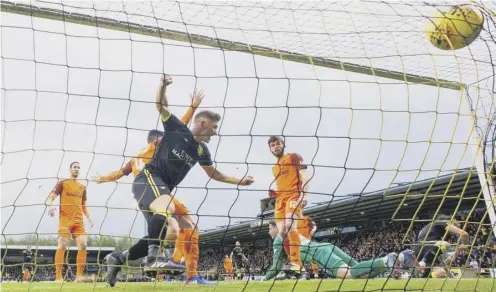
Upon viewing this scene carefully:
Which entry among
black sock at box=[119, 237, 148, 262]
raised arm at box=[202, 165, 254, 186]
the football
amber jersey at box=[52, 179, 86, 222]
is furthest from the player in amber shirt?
amber jersey at box=[52, 179, 86, 222]

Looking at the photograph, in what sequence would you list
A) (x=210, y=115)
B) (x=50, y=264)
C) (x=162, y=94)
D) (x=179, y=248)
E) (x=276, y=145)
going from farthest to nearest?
1. (x=276, y=145)
2. (x=179, y=248)
3. (x=210, y=115)
4. (x=50, y=264)
5. (x=162, y=94)

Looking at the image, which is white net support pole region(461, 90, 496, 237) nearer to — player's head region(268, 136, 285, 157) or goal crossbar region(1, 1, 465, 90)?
goal crossbar region(1, 1, 465, 90)

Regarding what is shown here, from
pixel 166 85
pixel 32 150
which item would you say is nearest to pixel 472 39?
pixel 166 85

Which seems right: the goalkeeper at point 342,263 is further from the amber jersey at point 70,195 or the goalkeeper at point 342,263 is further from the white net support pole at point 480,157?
the amber jersey at point 70,195

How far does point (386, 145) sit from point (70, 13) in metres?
2.69

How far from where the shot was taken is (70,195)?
7043 millimetres

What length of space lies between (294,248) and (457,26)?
9.47ft

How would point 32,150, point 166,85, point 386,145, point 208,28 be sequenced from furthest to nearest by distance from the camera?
point 208,28 → point 166,85 → point 386,145 → point 32,150

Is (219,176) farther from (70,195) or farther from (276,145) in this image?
(70,195)

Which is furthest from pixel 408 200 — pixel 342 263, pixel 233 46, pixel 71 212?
pixel 71 212

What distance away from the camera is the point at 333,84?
3957mm

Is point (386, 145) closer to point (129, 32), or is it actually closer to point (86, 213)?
point (129, 32)

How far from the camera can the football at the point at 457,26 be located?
4363 millimetres

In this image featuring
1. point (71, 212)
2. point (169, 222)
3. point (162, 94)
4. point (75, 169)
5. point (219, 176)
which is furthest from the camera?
point (71, 212)
